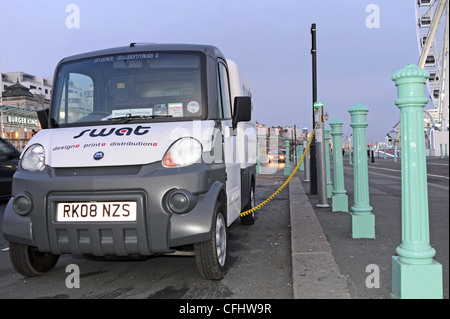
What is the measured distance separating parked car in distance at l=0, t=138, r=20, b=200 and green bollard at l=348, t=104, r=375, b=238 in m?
7.22

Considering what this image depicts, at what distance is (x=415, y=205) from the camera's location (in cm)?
246

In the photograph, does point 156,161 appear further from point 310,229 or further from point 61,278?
point 310,229

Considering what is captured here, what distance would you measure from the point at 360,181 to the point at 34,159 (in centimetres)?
342

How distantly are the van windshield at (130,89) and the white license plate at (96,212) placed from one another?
887 mm

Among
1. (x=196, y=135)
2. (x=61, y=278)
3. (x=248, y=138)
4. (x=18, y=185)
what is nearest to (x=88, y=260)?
(x=61, y=278)

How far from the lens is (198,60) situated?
12.3 feet

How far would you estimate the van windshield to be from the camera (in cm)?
360

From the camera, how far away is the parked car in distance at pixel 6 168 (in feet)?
27.8

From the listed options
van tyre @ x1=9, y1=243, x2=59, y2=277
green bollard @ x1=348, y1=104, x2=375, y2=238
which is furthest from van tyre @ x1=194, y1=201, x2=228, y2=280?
green bollard @ x1=348, y1=104, x2=375, y2=238

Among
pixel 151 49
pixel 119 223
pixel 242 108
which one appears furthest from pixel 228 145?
pixel 119 223
